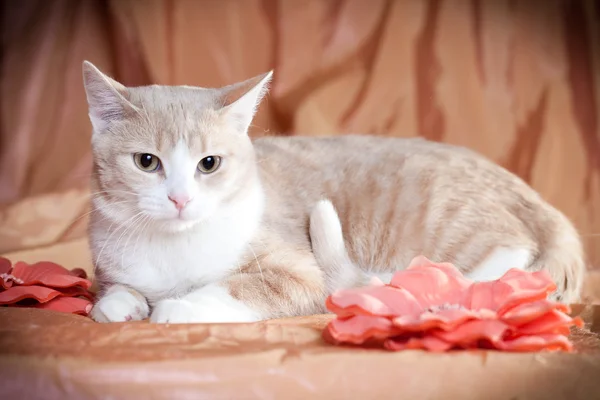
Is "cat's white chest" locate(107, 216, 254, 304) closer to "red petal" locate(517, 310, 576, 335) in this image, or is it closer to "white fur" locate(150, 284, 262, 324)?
"white fur" locate(150, 284, 262, 324)

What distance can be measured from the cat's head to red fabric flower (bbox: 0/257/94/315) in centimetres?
25

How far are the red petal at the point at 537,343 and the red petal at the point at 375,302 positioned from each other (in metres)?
0.17

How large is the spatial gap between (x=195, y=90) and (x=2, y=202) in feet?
4.27

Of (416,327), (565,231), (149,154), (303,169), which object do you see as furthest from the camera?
(303,169)

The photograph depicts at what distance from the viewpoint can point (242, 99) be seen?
164 cm

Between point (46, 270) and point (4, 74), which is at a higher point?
point (4, 74)

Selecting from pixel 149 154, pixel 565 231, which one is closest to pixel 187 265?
pixel 149 154

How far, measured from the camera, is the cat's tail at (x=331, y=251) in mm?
1708

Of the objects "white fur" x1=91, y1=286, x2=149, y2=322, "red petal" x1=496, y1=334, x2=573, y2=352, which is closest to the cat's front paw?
"white fur" x1=91, y1=286, x2=149, y2=322

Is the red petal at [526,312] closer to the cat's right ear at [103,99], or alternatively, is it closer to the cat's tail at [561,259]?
the cat's tail at [561,259]

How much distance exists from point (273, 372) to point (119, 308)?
0.54 metres

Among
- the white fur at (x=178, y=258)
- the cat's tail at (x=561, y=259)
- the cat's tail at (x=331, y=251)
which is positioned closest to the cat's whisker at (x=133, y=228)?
the white fur at (x=178, y=258)

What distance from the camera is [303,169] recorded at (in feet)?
6.73

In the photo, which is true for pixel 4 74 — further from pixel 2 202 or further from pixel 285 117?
pixel 285 117
